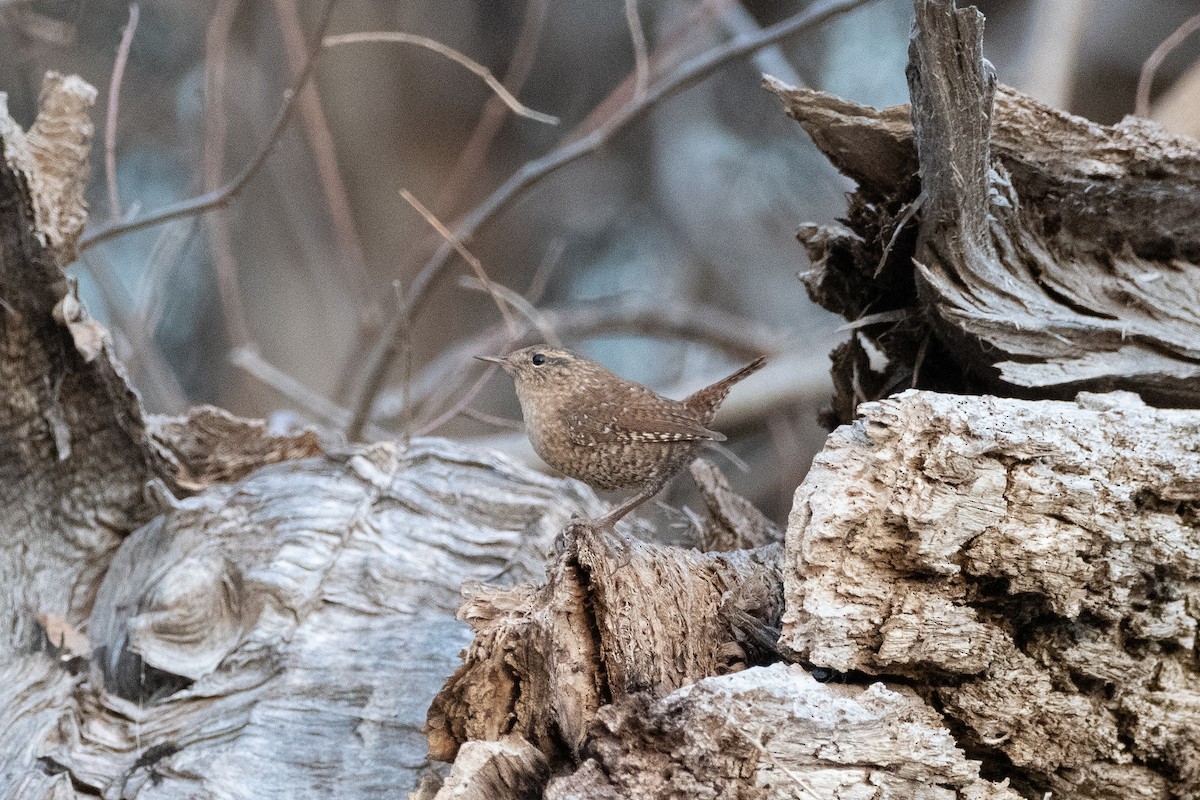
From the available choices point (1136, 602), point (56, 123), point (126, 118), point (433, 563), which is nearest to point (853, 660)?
point (1136, 602)

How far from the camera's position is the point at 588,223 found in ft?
27.2

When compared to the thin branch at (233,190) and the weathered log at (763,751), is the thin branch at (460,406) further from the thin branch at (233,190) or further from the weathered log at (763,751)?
the weathered log at (763,751)

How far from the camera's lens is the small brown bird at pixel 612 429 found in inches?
105

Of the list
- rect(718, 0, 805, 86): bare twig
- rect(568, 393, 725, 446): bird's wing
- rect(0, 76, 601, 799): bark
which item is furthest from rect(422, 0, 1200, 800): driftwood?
rect(718, 0, 805, 86): bare twig

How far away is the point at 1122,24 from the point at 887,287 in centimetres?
545

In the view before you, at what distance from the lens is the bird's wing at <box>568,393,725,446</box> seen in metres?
2.65

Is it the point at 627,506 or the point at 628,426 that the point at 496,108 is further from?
the point at 627,506

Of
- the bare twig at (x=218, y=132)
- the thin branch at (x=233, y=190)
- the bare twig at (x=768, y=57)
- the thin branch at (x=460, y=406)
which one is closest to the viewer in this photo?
the thin branch at (x=233, y=190)

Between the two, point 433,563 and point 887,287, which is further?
point 433,563

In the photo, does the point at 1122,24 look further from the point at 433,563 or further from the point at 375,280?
the point at 433,563

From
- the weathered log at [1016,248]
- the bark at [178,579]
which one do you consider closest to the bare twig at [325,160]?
the bark at [178,579]

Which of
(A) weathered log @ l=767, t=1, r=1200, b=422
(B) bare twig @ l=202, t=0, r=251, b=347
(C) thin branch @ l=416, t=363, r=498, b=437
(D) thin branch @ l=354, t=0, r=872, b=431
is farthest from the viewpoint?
(B) bare twig @ l=202, t=0, r=251, b=347

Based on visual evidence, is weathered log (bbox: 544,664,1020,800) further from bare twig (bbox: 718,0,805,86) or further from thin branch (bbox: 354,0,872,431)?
bare twig (bbox: 718,0,805,86)

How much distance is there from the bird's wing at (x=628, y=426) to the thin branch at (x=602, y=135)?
3.68ft
